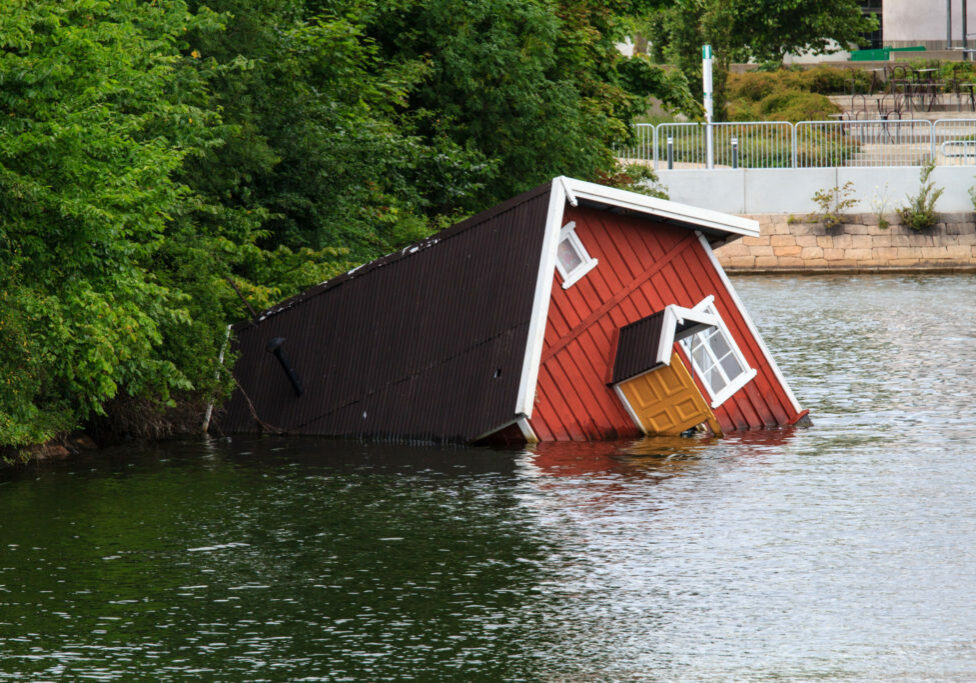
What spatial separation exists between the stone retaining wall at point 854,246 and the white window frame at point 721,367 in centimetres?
2662

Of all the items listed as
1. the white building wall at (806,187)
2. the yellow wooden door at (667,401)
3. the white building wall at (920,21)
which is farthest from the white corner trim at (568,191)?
the white building wall at (920,21)

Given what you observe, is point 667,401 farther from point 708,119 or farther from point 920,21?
point 920,21

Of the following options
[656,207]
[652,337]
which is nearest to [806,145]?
[656,207]

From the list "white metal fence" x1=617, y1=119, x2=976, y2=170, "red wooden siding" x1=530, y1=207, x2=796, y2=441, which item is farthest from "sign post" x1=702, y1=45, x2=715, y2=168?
"red wooden siding" x1=530, y1=207, x2=796, y2=441

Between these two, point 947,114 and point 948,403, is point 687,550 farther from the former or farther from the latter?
point 947,114

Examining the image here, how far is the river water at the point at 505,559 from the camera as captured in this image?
12.1m

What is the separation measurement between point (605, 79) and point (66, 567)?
29787mm

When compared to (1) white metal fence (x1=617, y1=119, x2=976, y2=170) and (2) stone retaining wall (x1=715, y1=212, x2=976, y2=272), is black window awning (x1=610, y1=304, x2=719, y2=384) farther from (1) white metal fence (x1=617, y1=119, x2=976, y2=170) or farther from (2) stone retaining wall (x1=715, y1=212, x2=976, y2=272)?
(1) white metal fence (x1=617, y1=119, x2=976, y2=170)

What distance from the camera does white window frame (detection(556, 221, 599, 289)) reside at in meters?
22.2

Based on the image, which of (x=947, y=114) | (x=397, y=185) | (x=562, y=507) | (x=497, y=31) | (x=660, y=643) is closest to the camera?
(x=660, y=643)

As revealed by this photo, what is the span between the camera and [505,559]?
1522 centimetres

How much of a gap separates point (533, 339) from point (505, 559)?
21.7 ft

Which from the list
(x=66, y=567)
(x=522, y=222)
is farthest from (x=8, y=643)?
(x=522, y=222)

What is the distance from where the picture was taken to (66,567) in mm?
15016
